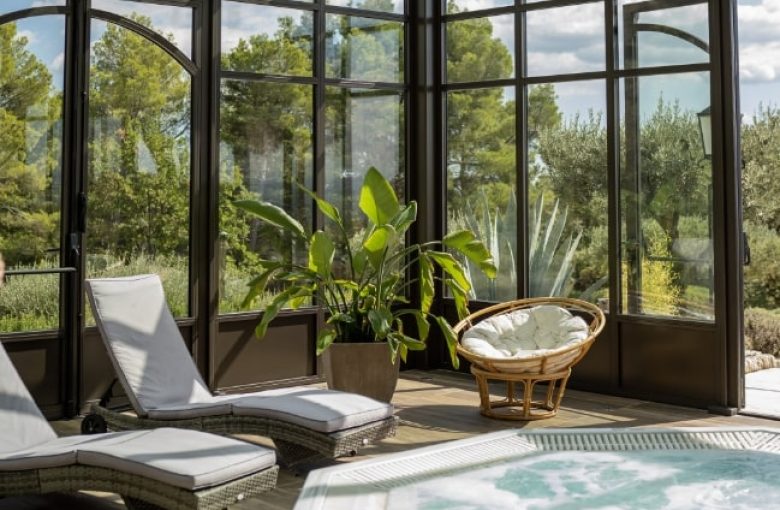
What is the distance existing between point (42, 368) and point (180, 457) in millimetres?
2704

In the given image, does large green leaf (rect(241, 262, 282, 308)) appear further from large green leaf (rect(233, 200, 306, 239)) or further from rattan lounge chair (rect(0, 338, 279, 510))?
rattan lounge chair (rect(0, 338, 279, 510))

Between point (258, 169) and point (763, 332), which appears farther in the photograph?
point (763, 332)

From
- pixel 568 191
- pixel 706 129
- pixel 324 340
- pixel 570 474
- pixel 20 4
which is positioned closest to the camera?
pixel 570 474

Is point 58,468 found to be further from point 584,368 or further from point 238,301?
point 584,368

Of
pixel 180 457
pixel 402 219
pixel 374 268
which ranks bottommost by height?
pixel 180 457

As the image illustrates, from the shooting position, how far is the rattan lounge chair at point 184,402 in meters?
4.79

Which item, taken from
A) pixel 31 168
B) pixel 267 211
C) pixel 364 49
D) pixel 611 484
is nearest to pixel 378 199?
pixel 267 211

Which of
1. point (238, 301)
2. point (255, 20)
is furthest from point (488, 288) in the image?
point (255, 20)

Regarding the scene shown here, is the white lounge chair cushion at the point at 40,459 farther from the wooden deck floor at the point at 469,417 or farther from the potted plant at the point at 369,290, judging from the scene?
the potted plant at the point at 369,290

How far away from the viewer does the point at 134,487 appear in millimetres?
3740

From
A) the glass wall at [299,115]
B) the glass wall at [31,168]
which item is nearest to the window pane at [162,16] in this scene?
the glass wall at [299,115]

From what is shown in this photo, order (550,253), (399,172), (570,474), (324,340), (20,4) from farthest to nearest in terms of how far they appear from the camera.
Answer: (399,172)
(550,253)
(324,340)
(20,4)
(570,474)

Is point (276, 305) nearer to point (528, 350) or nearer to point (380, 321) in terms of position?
point (380, 321)

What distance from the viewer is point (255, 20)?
7.30 meters
